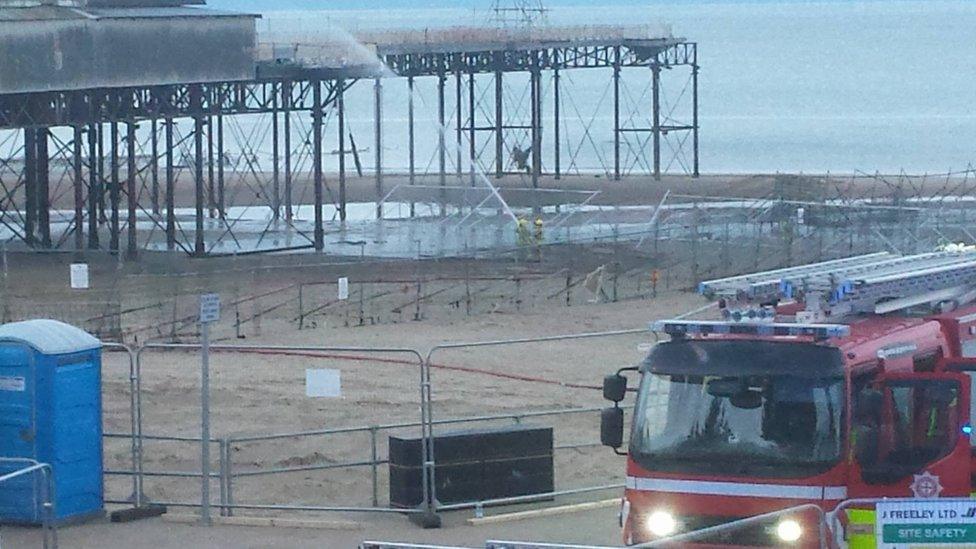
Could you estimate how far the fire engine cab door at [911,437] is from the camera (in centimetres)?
1249

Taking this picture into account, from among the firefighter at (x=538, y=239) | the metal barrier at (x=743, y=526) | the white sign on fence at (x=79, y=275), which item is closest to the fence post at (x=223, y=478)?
the metal barrier at (x=743, y=526)

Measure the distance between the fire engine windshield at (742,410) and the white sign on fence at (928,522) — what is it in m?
1.18

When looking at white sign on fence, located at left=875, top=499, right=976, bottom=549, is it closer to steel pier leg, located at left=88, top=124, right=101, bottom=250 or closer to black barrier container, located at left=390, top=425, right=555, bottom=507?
black barrier container, located at left=390, top=425, right=555, bottom=507

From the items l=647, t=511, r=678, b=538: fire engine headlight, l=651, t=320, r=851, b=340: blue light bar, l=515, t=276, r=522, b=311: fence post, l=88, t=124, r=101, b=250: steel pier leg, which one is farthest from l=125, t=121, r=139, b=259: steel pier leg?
l=647, t=511, r=678, b=538: fire engine headlight

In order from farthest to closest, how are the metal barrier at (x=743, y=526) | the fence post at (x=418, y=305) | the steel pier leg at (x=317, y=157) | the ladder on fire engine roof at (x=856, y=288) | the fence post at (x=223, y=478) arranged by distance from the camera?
the steel pier leg at (x=317, y=157)
the fence post at (x=418, y=305)
the fence post at (x=223, y=478)
the ladder on fire engine roof at (x=856, y=288)
the metal barrier at (x=743, y=526)

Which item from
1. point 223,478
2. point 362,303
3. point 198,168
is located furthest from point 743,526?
point 198,168

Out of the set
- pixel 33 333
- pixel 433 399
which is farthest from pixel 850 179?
pixel 33 333

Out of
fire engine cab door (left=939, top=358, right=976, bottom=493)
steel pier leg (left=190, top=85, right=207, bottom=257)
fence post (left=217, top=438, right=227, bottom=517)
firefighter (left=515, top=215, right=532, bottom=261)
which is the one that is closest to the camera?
fire engine cab door (left=939, top=358, right=976, bottom=493)

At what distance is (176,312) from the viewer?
3478 cm

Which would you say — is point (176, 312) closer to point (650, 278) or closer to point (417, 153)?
point (650, 278)

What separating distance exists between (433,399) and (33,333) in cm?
942

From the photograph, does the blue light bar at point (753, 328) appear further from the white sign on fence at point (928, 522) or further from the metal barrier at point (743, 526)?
the white sign on fence at point (928, 522)

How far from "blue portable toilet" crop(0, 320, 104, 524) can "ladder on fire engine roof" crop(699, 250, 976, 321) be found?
6.12m

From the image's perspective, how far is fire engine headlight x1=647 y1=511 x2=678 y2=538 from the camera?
12602 millimetres
